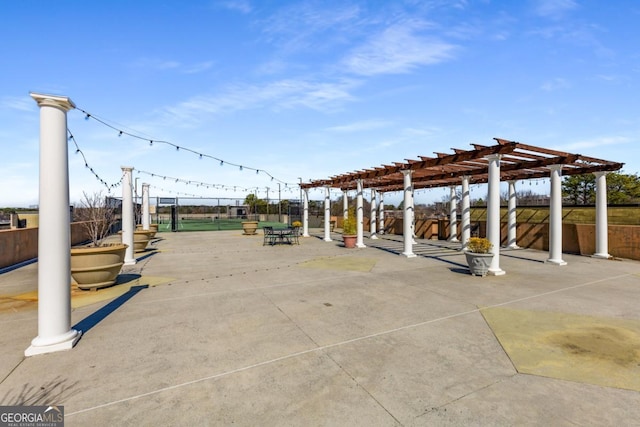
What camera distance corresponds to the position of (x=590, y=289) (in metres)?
6.65

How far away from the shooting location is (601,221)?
10719mm

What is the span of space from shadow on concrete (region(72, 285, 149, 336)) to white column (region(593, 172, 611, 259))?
45.5 ft

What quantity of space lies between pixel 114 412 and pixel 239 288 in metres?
4.08

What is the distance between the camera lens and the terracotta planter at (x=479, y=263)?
7.76m

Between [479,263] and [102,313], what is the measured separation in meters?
7.85

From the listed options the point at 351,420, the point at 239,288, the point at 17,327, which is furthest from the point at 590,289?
the point at 17,327

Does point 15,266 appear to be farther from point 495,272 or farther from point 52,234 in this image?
point 495,272

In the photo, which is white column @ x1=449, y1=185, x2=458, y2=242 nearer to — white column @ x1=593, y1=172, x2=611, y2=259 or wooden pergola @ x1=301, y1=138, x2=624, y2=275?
wooden pergola @ x1=301, y1=138, x2=624, y2=275

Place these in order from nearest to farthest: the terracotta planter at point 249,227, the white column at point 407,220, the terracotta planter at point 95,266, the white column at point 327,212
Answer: the terracotta planter at point 95,266 < the white column at point 407,220 < the white column at point 327,212 < the terracotta planter at point 249,227

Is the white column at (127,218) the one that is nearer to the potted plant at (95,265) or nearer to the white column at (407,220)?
the potted plant at (95,265)

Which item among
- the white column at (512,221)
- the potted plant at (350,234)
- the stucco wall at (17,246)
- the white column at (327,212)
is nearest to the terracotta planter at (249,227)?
the white column at (327,212)

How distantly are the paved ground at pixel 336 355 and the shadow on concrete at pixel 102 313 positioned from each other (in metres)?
0.03

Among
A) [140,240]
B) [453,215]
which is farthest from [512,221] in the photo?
[140,240]

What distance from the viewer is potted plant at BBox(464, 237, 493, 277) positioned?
7773 millimetres
